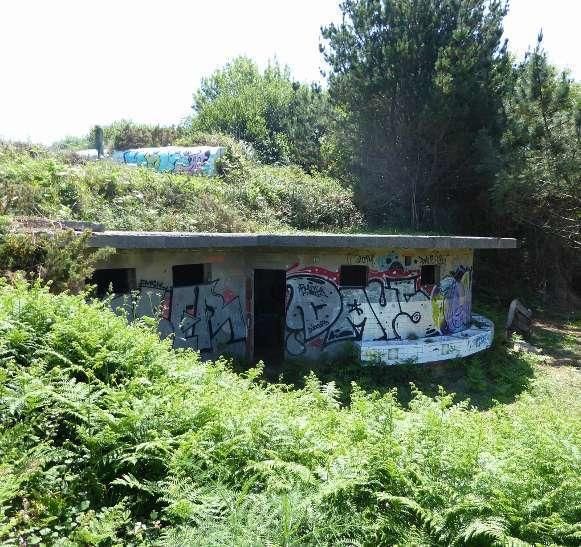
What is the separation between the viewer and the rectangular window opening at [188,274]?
1076 centimetres

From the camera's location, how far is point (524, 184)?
16.9 metres

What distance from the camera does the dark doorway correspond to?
1433 centimetres

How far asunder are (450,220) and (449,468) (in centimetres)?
1802

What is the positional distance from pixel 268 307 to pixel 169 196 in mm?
4791

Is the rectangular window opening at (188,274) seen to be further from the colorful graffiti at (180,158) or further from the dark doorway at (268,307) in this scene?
the colorful graffiti at (180,158)

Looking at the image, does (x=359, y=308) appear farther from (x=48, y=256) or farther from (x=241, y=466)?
(x=241, y=466)

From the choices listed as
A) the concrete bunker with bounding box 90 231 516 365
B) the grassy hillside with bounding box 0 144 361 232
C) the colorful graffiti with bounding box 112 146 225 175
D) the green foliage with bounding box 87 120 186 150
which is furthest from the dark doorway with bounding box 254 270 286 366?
the green foliage with bounding box 87 120 186 150

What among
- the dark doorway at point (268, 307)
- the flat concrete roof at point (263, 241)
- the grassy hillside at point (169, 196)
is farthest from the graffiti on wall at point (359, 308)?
the grassy hillside at point (169, 196)

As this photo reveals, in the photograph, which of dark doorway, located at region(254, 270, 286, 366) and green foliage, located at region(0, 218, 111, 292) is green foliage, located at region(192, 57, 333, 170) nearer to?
dark doorway, located at region(254, 270, 286, 366)

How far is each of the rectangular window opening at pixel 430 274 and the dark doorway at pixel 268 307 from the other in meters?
3.69

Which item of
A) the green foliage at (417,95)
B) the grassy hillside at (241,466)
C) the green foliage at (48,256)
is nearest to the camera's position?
the grassy hillside at (241,466)

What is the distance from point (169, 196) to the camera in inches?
640

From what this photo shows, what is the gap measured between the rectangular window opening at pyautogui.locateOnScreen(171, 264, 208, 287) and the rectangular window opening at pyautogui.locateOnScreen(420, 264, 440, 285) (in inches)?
Answer: 219

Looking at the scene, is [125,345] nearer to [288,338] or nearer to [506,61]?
[288,338]
